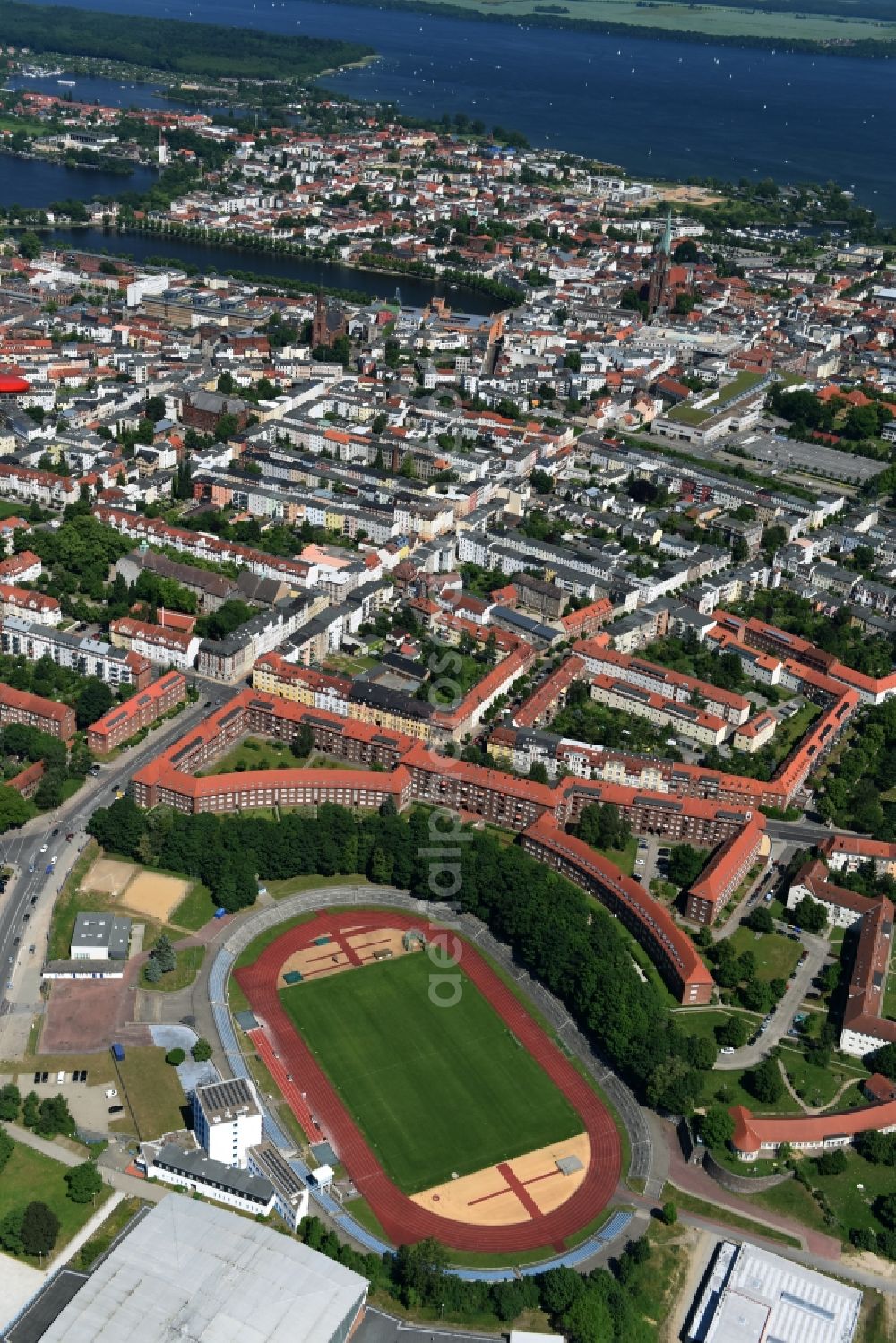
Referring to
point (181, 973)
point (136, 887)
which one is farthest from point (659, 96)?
point (181, 973)

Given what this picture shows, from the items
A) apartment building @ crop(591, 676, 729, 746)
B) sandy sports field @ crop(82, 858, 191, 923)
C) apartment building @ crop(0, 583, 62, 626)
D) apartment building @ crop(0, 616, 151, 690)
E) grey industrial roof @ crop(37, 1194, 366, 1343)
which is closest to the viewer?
grey industrial roof @ crop(37, 1194, 366, 1343)

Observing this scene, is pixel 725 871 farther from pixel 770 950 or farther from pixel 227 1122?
pixel 227 1122

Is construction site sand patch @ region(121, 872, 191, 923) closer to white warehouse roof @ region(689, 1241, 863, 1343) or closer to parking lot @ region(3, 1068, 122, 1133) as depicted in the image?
parking lot @ region(3, 1068, 122, 1133)

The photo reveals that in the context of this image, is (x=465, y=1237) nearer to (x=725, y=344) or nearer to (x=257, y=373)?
(x=257, y=373)

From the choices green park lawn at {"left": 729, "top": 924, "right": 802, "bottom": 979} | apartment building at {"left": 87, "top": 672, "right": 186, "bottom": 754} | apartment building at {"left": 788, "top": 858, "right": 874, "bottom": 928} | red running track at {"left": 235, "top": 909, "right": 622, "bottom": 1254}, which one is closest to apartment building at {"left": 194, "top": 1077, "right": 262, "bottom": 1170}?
red running track at {"left": 235, "top": 909, "right": 622, "bottom": 1254}

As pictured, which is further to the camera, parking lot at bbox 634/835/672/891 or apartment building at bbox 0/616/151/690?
apartment building at bbox 0/616/151/690

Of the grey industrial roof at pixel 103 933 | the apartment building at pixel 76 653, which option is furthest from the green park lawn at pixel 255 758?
the grey industrial roof at pixel 103 933

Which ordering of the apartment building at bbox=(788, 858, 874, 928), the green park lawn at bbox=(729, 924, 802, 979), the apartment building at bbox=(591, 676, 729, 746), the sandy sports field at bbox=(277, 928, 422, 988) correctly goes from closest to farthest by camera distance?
1. the sandy sports field at bbox=(277, 928, 422, 988)
2. the green park lawn at bbox=(729, 924, 802, 979)
3. the apartment building at bbox=(788, 858, 874, 928)
4. the apartment building at bbox=(591, 676, 729, 746)
